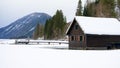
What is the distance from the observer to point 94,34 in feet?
161

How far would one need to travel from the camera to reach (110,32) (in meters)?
51.1

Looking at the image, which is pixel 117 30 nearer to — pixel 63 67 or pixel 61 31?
pixel 63 67

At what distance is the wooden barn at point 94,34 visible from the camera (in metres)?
49.9

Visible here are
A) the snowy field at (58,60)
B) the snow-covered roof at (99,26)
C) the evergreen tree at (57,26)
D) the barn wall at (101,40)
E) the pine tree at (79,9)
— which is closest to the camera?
the snowy field at (58,60)

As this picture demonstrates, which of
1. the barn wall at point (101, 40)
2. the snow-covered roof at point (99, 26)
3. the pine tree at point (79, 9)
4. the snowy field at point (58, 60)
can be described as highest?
the pine tree at point (79, 9)

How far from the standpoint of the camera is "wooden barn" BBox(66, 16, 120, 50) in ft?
164

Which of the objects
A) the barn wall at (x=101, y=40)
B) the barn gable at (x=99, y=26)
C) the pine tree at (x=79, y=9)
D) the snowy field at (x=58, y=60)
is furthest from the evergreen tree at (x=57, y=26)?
the snowy field at (x=58, y=60)

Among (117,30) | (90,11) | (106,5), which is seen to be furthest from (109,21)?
(90,11)

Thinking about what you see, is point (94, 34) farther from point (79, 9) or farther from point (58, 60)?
point (79, 9)

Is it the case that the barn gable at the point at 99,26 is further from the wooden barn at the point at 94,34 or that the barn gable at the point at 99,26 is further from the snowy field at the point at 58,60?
the snowy field at the point at 58,60

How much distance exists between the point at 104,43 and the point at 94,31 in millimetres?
3205

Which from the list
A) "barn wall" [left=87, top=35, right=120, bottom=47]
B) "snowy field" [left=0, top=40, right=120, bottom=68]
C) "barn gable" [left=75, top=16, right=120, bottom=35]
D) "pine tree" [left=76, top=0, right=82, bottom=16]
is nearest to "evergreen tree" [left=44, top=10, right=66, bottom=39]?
"pine tree" [left=76, top=0, right=82, bottom=16]

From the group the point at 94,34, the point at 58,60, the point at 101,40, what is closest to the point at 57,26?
the point at 101,40

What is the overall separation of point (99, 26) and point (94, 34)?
392cm
